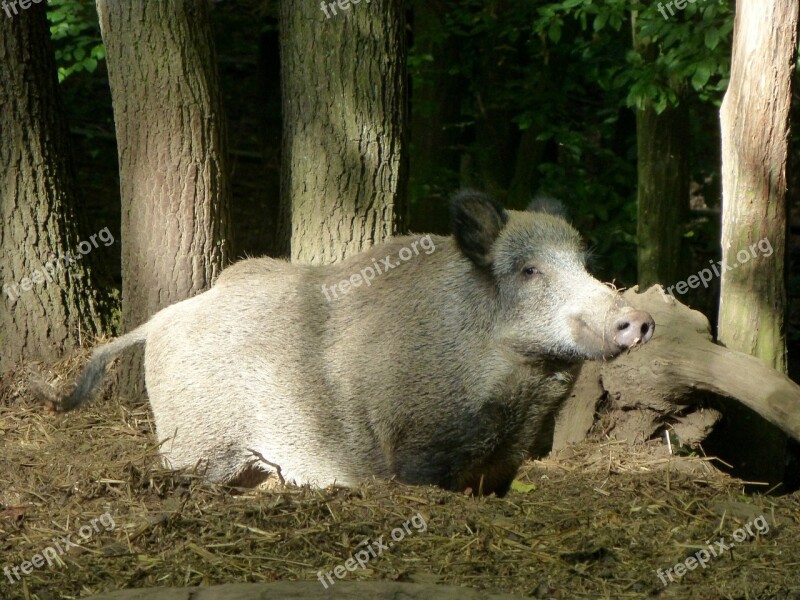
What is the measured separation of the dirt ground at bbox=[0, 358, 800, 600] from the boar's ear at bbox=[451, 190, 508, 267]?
47.9 inches

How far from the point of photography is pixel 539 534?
426 cm

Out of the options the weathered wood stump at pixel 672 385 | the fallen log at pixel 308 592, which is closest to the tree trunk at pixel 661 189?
the weathered wood stump at pixel 672 385

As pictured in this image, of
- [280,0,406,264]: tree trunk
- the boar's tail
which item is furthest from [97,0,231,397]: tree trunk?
the boar's tail

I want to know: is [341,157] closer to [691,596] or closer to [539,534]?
[539,534]

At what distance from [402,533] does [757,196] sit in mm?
3082

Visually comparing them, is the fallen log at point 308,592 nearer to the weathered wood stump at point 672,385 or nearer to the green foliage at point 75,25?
the weathered wood stump at point 672,385

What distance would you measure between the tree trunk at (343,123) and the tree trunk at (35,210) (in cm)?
172

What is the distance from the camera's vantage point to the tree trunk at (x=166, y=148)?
6062mm

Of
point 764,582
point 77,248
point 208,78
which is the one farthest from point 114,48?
point 764,582

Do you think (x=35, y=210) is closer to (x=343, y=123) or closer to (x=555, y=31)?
(x=343, y=123)

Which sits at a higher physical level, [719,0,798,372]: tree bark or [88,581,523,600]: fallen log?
[719,0,798,372]: tree bark

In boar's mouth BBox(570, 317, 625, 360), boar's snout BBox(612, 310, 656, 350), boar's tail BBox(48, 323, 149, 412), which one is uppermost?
boar's snout BBox(612, 310, 656, 350)

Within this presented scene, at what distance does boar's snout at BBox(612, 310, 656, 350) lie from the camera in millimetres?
4410

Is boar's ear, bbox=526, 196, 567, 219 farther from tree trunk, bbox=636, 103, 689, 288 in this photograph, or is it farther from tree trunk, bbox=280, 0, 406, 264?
tree trunk, bbox=636, 103, 689, 288
